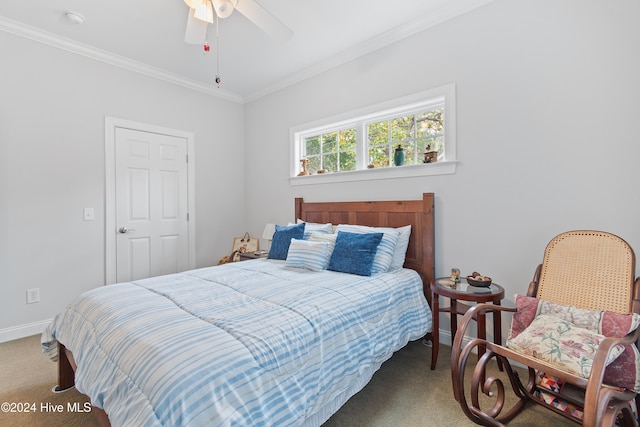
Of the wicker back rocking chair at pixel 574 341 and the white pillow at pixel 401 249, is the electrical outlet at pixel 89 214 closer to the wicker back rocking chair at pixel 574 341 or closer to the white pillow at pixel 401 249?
the white pillow at pixel 401 249

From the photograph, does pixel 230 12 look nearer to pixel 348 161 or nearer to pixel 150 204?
pixel 348 161

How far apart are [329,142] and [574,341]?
2810 mm

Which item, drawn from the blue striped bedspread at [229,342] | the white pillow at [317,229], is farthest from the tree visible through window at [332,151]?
the blue striped bedspread at [229,342]

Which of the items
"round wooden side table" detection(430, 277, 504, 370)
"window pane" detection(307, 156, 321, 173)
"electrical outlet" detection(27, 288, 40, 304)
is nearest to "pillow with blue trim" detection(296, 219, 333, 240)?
"window pane" detection(307, 156, 321, 173)

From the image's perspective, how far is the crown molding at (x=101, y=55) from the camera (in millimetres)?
2701

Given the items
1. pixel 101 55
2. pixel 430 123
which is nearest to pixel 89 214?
pixel 101 55

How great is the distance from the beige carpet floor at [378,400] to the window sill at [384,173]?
1.52 metres

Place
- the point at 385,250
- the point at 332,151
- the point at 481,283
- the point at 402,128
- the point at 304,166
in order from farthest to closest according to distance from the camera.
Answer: the point at 304,166 → the point at 332,151 → the point at 402,128 → the point at 385,250 → the point at 481,283

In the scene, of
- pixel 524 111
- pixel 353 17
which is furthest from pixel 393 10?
pixel 524 111

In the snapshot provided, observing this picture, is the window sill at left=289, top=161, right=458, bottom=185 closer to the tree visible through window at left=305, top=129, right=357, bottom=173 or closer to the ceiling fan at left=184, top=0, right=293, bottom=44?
the tree visible through window at left=305, top=129, right=357, bottom=173

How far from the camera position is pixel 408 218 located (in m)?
2.70

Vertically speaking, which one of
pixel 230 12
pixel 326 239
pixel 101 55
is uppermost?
pixel 101 55

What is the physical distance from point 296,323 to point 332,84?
2781 millimetres

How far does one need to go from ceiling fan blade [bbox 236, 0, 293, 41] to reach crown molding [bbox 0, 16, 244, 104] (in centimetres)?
220
